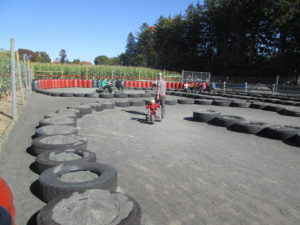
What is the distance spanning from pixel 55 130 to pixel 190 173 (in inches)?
130

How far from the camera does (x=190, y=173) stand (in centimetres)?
411

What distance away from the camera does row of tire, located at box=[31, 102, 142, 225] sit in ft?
8.06

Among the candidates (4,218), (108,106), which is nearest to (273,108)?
(108,106)

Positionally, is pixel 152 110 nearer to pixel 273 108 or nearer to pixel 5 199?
pixel 5 199

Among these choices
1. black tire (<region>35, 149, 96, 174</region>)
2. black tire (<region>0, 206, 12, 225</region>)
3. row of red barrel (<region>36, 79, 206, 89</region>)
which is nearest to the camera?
black tire (<region>0, 206, 12, 225</region>)

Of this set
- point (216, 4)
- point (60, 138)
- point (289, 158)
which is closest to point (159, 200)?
point (60, 138)

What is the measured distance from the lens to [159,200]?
319 centimetres

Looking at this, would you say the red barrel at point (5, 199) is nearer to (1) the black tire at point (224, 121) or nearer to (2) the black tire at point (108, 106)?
(1) the black tire at point (224, 121)

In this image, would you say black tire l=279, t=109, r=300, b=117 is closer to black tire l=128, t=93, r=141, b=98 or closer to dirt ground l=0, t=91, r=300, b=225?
dirt ground l=0, t=91, r=300, b=225

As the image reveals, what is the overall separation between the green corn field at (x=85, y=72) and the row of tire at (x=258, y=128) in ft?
68.7

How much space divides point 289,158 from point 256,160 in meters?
0.85

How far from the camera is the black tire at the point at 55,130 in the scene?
526cm

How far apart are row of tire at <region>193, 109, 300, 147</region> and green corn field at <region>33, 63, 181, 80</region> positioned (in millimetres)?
20933

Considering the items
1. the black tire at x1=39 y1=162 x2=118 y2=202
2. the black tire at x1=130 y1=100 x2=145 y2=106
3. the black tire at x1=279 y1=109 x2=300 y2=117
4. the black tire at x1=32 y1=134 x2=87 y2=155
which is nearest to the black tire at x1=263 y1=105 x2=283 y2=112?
the black tire at x1=279 y1=109 x2=300 y2=117
